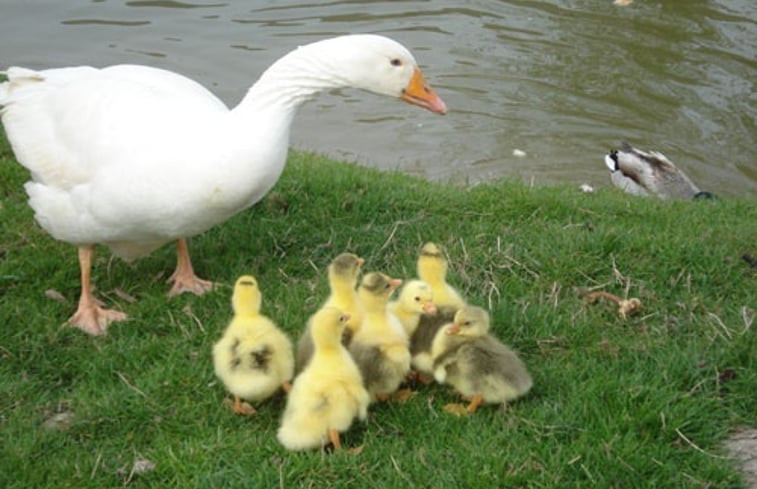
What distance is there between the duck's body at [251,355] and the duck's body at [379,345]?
33 cm

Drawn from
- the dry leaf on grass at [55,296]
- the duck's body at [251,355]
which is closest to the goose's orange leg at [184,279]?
the dry leaf on grass at [55,296]

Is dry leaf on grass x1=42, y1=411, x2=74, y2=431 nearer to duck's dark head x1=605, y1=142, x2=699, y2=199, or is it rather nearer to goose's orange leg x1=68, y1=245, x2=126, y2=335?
goose's orange leg x1=68, y1=245, x2=126, y2=335

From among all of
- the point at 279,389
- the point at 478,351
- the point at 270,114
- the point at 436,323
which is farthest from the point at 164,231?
the point at 478,351

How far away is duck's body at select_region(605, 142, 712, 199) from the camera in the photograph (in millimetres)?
10367

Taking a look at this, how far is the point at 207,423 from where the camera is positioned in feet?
14.2

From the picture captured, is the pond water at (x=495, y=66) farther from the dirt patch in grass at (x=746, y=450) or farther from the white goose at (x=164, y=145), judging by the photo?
the dirt patch in grass at (x=746, y=450)

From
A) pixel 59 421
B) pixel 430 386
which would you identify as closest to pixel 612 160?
pixel 430 386

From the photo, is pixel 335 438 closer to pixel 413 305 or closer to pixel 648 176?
pixel 413 305

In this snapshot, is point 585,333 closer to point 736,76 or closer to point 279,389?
point 279,389

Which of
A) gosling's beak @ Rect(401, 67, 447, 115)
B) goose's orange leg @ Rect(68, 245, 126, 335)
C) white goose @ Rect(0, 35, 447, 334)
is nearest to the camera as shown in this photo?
white goose @ Rect(0, 35, 447, 334)

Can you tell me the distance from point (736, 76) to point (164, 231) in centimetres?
1065

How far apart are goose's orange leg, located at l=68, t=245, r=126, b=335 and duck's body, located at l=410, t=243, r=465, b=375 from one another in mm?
1829

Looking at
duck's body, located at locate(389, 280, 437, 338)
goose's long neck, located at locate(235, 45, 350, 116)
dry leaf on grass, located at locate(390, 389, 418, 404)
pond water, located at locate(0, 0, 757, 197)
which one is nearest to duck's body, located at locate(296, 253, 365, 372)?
duck's body, located at locate(389, 280, 437, 338)

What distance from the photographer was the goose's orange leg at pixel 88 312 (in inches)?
209
